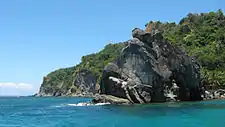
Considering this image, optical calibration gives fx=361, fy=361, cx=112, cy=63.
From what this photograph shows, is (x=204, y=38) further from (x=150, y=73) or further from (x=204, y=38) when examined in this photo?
(x=150, y=73)

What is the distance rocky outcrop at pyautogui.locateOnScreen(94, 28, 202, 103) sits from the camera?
273 ft

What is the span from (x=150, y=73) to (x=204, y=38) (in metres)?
62.7

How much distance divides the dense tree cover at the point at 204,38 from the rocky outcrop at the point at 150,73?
71.3 feet

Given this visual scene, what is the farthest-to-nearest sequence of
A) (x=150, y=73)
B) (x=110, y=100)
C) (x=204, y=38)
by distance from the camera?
(x=204, y=38) → (x=150, y=73) → (x=110, y=100)

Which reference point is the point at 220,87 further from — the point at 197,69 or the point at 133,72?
the point at 133,72

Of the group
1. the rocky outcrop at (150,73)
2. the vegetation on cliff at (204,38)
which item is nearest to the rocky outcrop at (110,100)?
the rocky outcrop at (150,73)

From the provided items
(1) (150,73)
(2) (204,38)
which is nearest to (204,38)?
(2) (204,38)

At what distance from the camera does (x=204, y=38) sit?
459 feet

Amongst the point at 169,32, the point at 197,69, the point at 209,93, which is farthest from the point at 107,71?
the point at 169,32

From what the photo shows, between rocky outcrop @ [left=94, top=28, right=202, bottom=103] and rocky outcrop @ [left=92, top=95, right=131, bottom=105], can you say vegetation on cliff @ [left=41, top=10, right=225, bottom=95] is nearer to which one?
rocky outcrop @ [left=94, top=28, right=202, bottom=103]

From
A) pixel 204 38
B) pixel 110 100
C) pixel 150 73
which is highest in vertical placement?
pixel 204 38

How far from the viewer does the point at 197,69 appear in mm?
95688

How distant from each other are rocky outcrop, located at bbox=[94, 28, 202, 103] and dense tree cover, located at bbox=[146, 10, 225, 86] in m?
21.7

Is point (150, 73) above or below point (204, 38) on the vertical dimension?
below
